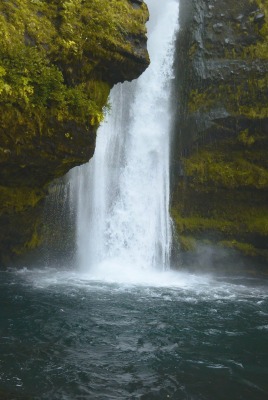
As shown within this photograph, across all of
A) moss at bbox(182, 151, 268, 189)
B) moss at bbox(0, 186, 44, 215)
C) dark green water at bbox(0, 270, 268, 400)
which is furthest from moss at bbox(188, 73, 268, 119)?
moss at bbox(0, 186, 44, 215)

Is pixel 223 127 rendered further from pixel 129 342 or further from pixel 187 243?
pixel 129 342

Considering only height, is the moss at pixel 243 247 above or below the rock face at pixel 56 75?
below

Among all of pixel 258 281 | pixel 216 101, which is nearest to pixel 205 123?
pixel 216 101

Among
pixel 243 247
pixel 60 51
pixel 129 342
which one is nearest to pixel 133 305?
pixel 129 342

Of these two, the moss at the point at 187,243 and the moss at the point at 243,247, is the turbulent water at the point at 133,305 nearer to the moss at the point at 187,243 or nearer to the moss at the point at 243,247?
the moss at the point at 187,243

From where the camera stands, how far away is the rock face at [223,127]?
17328mm

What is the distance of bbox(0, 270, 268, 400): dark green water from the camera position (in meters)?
6.14

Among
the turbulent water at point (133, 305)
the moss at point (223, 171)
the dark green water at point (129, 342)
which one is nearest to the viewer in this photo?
the dark green water at point (129, 342)

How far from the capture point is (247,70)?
17.3 m

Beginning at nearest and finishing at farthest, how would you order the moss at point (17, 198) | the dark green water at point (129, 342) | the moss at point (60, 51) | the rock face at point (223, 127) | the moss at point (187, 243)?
the dark green water at point (129, 342) < the moss at point (60, 51) < the moss at point (17, 198) < the rock face at point (223, 127) < the moss at point (187, 243)

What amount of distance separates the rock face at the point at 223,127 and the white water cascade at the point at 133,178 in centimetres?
76

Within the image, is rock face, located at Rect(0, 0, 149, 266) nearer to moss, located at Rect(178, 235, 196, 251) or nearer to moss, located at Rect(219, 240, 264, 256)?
moss, located at Rect(178, 235, 196, 251)

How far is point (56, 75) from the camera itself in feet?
31.0

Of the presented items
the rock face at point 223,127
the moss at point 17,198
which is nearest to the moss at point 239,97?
the rock face at point 223,127
